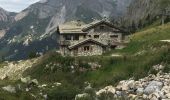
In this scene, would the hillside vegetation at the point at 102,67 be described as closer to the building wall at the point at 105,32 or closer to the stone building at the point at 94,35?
the stone building at the point at 94,35

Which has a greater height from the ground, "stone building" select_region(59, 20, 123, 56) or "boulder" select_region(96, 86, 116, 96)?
"stone building" select_region(59, 20, 123, 56)

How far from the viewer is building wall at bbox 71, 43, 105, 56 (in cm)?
9569

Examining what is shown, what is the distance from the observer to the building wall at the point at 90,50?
95688 mm

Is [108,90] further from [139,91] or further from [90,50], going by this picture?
[90,50]

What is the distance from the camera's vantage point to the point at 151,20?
164 m

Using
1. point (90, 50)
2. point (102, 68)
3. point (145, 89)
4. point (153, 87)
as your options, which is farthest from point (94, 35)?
point (153, 87)

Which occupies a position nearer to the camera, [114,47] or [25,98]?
[25,98]

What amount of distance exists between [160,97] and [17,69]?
51.5 m

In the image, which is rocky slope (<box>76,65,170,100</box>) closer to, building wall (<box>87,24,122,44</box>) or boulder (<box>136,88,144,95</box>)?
boulder (<box>136,88,144,95</box>)

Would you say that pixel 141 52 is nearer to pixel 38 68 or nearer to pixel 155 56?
pixel 155 56

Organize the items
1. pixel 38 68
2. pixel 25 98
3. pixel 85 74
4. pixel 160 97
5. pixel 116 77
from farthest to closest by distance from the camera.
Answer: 1. pixel 38 68
2. pixel 85 74
3. pixel 116 77
4. pixel 160 97
5. pixel 25 98

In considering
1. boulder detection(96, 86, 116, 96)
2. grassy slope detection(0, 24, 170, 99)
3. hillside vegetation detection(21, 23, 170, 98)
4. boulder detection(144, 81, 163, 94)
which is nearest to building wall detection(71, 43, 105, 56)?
grassy slope detection(0, 24, 170, 99)

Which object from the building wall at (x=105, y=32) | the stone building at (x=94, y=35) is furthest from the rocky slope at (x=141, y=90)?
the building wall at (x=105, y=32)

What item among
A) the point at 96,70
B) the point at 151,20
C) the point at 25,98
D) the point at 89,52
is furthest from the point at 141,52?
the point at 151,20
